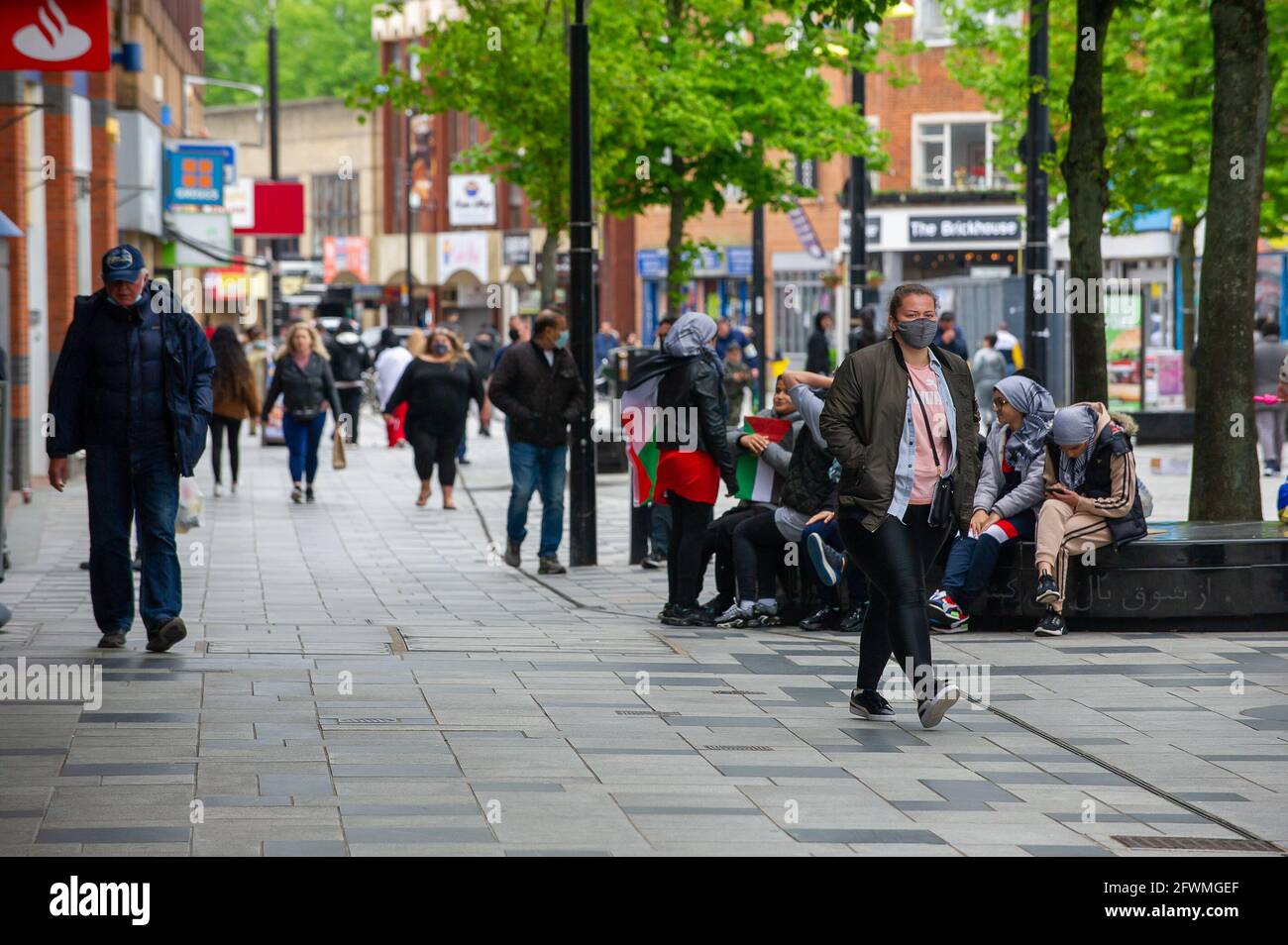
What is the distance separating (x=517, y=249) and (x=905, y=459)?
2585 inches

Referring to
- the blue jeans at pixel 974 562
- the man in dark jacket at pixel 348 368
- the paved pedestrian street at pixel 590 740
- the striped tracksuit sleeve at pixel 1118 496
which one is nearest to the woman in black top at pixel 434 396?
the paved pedestrian street at pixel 590 740

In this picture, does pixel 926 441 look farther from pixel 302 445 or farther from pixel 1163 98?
pixel 1163 98

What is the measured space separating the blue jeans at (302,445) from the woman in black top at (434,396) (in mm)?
796

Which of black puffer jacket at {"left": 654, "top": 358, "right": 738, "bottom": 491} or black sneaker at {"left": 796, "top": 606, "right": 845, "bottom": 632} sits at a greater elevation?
black puffer jacket at {"left": 654, "top": 358, "right": 738, "bottom": 491}

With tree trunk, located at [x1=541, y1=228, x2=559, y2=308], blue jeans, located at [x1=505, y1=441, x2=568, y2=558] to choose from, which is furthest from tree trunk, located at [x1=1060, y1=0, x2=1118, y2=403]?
tree trunk, located at [x1=541, y1=228, x2=559, y2=308]

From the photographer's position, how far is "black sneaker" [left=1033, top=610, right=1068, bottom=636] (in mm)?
11156

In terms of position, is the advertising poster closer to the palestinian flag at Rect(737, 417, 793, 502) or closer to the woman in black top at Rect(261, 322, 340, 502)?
the woman in black top at Rect(261, 322, 340, 502)

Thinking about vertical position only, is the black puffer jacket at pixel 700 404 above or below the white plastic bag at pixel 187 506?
above

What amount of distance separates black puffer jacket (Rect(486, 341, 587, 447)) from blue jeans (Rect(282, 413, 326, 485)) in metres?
5.98

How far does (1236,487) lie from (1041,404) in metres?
1.85

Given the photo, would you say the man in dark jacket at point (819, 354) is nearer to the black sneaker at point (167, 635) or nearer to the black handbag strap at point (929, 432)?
the black sneaker at point (167, 635)

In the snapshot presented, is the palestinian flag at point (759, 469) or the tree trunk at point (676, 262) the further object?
the tree trunk at point (676, 262)

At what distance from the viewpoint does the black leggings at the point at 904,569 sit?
8.29 meters

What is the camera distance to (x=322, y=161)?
3354 inches
